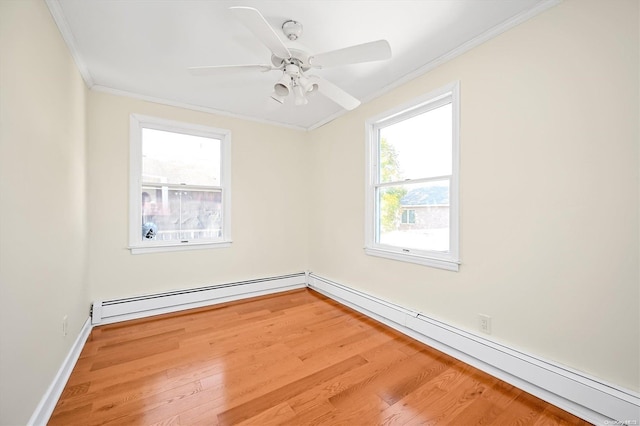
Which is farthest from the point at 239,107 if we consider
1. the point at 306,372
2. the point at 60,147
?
the point at 306,372

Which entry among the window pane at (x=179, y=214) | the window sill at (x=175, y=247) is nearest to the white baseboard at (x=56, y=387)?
the window sill at (x=175, y=247)

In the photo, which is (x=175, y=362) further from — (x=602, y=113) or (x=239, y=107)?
(x=602, y=113)

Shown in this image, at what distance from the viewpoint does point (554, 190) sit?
1.67 metres

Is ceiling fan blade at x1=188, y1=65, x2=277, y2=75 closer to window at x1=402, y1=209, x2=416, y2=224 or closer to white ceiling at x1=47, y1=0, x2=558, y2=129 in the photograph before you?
white ceiling at x1=47, y1=0, x2=558, y2=129

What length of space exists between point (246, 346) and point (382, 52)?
8.26 ft

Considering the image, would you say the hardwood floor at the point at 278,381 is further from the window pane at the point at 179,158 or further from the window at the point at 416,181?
the window pane at the point at 179,158

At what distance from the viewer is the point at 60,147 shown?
1.85 metres

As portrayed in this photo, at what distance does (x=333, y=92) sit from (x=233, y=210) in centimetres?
220

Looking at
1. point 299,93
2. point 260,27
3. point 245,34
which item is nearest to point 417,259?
point 299,93

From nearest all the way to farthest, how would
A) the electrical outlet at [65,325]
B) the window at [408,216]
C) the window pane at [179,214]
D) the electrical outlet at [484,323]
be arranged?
the electrical outlet at [65,325] < the electrical outlet at [484,323] < the window at [408,216] < the window pane at [179,214]

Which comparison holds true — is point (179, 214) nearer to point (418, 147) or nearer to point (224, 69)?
point (224, 69)

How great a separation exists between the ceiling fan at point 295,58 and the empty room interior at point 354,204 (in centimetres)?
2

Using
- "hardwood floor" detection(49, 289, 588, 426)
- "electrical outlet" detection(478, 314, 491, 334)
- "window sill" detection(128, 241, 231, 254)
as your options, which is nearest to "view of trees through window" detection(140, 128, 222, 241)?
"window sill" detection(128, 241, 231, 254)

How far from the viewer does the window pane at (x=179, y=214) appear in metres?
3.12
